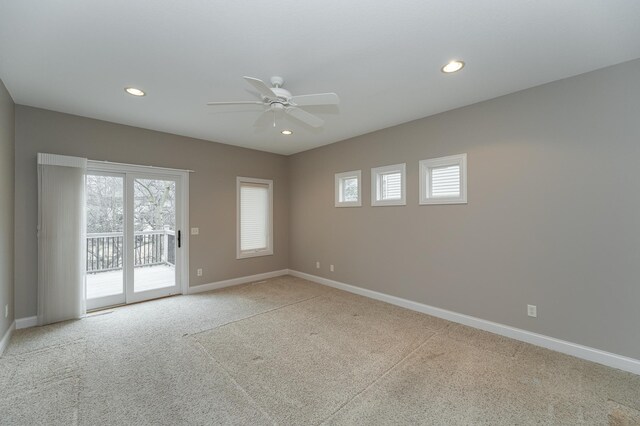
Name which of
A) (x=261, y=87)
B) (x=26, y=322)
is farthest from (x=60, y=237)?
(x=261, y=87)

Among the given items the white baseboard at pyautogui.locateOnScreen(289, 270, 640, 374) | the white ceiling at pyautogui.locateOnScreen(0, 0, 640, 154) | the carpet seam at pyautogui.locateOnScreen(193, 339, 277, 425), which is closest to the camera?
the white ceiling at pyautogui.locateOnScreen(0, 0, 640, 154)

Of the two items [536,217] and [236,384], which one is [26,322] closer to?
[236,384]

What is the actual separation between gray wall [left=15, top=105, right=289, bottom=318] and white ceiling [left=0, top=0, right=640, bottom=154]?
448mm

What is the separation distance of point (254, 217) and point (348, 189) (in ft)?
6.88

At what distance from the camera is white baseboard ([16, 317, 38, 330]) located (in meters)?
3.33

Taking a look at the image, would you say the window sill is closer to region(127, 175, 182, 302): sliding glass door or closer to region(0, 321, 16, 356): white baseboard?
region(127, 175, 182, 302): sliding glass door

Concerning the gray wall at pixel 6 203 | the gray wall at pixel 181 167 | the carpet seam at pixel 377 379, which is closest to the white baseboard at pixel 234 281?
the gray wall at pixel 181 167

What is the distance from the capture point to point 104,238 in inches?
159

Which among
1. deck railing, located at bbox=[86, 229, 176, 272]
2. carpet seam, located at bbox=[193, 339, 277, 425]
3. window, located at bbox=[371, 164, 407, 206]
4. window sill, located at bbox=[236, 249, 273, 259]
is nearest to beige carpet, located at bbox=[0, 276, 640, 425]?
carpet seam, located at bbox=[193, 339, 277, 425]

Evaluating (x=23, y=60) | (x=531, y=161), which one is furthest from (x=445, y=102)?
(x=23, y=60)

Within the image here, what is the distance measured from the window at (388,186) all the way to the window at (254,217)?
2465 mm

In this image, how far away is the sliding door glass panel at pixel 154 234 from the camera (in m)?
4.33

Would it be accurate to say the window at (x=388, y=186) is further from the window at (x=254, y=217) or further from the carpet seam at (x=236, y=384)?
the carpet seam at (x=236, y=384)

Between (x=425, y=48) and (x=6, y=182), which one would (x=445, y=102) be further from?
(x=6, y=182)
